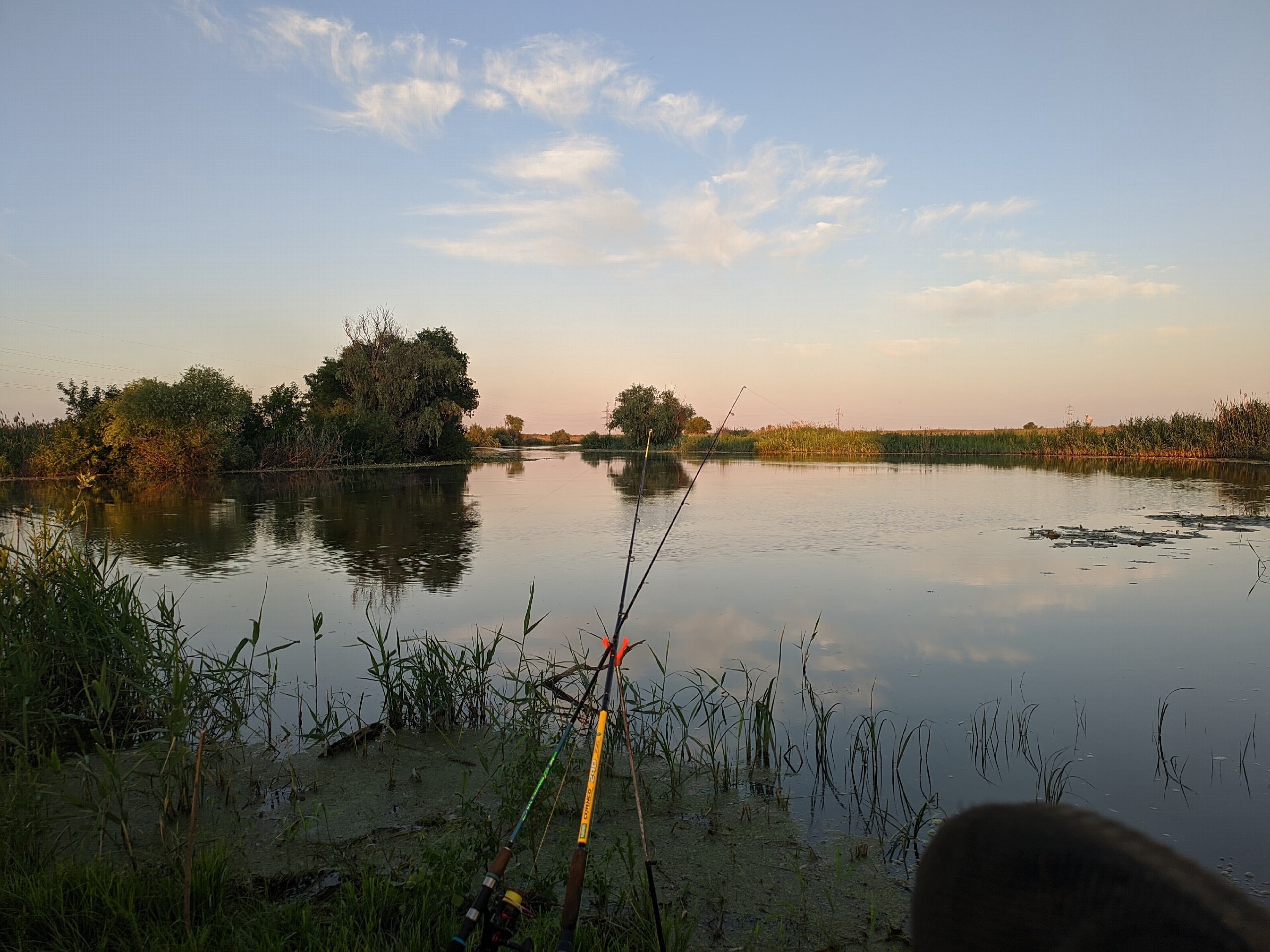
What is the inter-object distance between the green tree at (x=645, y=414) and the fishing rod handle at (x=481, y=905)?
65.5 metres

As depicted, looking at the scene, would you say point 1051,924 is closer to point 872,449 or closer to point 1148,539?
point 1148,539

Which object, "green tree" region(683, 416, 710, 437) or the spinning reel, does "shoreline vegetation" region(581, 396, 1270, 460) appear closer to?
"green tree" region(683, 416, 710, 437)

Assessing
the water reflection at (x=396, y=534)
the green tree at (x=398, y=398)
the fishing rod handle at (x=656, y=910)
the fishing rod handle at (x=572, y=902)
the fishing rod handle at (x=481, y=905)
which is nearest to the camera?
the fishing rod handle at (x=481, y=905)

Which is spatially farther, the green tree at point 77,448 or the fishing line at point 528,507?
the green tree at point 77,448

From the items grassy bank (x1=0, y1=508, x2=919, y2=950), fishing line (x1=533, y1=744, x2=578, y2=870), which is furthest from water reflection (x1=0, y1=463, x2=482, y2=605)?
fishing line (x1=533, y1=744, x2=578, y2=870)

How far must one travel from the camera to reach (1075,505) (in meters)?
18.1

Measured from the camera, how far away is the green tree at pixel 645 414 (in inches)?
2768

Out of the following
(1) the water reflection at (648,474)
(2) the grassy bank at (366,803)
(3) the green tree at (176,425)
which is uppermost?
(3) the green tree at (176,425)

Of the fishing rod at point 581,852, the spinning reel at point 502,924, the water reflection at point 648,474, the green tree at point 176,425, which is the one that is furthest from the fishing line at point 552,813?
the green tree at point 176,425

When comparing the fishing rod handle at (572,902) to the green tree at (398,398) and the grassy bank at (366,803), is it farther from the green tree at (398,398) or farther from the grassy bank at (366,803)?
the green tree at (398,398)

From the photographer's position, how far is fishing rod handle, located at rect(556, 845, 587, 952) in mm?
2100

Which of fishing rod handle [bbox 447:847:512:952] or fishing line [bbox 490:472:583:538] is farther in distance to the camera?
fishing line [bbox 490:472:583:538]

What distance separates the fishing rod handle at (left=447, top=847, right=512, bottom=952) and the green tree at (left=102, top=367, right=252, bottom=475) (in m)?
35.5

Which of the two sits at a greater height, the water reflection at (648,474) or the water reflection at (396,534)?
the water reflection at (648,474)
